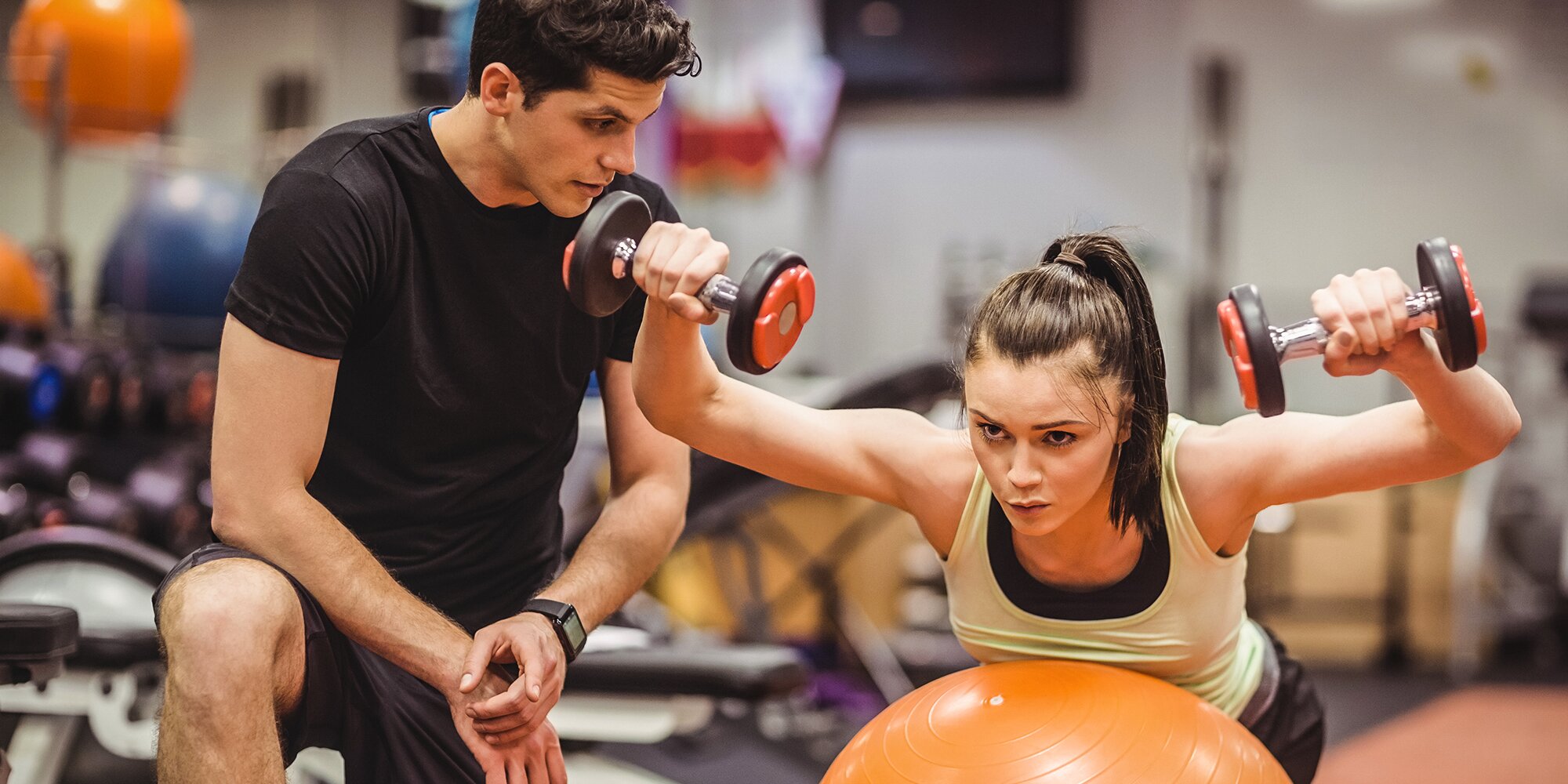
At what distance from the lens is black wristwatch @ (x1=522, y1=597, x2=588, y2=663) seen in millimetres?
1624

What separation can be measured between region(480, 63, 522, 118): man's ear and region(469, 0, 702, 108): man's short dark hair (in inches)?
0.4

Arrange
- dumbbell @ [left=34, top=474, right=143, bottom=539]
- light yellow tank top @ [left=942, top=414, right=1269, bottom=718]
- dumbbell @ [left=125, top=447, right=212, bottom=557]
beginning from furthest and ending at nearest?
1. dumbbell @ [left=125, top=447, right=212, bottom=557]
2. dumbbell @ [left=34, top=474, right=143, bottom=539]
3. light yellow tank top @ [left=942, top=414, right=1269, bottom=718]

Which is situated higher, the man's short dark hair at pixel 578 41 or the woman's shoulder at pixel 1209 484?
the man's short dark hair at pixel 578 41

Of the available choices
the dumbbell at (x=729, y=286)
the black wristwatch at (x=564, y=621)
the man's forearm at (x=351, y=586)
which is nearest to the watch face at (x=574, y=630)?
the black wristwatch at (x=564, y=621)

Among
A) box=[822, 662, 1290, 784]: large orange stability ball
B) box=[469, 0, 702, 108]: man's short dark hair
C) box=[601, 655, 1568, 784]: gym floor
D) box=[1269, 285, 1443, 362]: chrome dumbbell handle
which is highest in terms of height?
box=[469, 0, 702, 108]: man's short dark hair

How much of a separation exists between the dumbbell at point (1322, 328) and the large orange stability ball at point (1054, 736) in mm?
385

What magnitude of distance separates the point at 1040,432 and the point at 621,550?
0.68 metres

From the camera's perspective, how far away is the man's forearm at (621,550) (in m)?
1.72

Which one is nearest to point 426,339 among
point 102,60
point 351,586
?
point 351,586

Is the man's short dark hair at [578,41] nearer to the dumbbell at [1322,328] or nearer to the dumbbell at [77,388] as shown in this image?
the dumbbell at [1322,328]

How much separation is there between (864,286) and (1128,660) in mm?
5983

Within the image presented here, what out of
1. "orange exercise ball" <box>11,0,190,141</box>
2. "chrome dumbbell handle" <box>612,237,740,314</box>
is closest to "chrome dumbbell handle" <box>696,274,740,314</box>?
"chrome dumbbell handle" <box>612,237,740,314</box>

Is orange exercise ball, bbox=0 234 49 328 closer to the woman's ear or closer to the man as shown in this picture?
the man

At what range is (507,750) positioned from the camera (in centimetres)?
157
